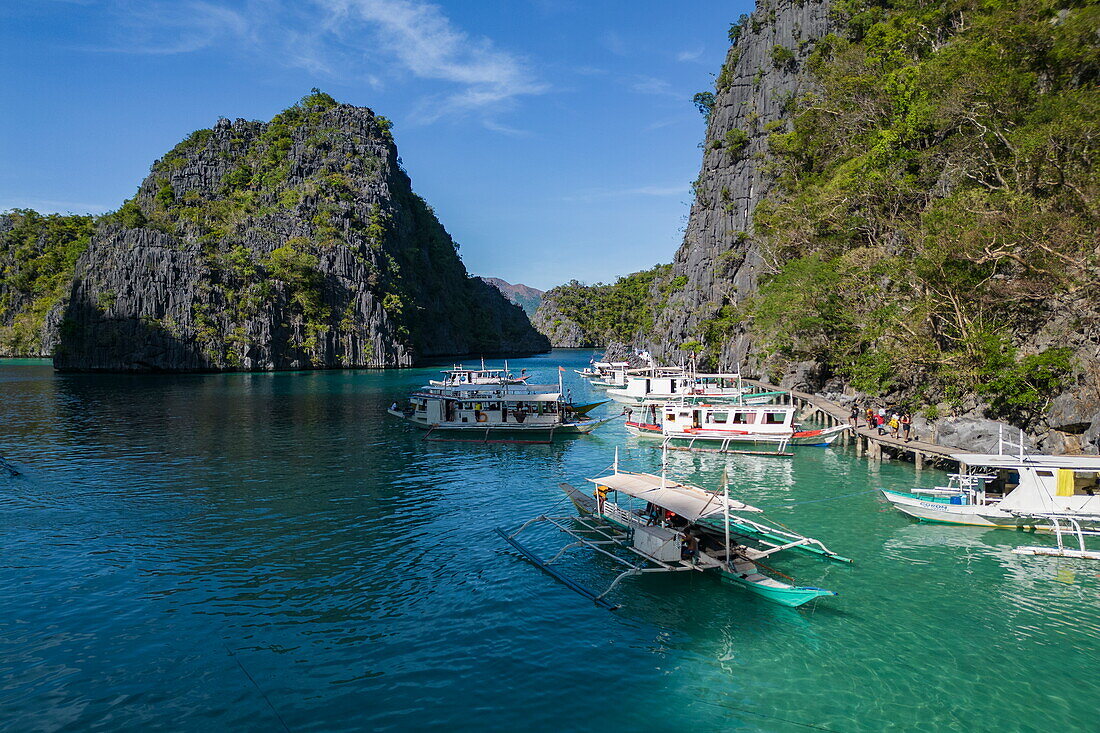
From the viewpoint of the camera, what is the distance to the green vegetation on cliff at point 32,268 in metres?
173

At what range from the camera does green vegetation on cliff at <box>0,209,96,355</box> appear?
A: 17325 centimetres

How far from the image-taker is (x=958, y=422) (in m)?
36.2

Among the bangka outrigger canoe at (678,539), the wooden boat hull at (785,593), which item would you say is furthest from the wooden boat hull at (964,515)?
the wooden boat hull at (785,593)

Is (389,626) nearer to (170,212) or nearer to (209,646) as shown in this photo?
(209,646)

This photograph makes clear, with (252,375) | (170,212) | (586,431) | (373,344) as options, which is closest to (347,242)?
(373,344)

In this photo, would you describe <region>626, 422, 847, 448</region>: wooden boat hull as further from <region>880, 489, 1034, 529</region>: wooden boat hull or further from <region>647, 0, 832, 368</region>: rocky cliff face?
<region>647, 0, 832, 368</region>: rocky cliff face

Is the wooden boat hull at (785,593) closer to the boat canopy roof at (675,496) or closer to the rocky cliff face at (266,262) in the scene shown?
the boat canopy roof at (675,496)

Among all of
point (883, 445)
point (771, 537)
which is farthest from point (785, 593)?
point (883, 445)

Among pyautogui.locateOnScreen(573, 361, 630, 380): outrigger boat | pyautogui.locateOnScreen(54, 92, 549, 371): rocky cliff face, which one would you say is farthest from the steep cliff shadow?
pyautogui.locateOnScreen(573, 361, 630, 380): outrigger boat

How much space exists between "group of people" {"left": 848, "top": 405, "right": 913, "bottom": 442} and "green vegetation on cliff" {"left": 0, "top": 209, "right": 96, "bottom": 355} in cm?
20282

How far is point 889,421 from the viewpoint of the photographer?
44.6 m

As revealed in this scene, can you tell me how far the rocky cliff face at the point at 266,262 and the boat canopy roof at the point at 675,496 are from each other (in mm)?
124333

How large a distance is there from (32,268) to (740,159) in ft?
677

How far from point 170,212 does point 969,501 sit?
19000 centimetres
